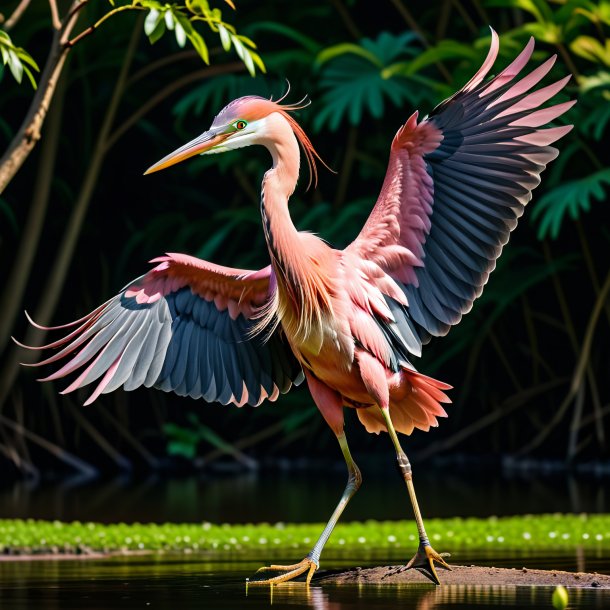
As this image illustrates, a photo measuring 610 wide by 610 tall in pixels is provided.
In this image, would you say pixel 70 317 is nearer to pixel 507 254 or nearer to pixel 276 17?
pixel 276 17

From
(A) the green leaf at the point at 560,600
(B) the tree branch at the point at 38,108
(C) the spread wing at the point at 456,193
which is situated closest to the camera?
(A) the green leaf at the point at 560,600

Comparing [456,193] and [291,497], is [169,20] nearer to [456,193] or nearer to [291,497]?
[456,193]

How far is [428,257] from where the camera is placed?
8.98m

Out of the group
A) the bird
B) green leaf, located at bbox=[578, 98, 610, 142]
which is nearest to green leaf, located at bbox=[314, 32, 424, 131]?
green leaf, located at bbox=[578, 98, 610, 142]

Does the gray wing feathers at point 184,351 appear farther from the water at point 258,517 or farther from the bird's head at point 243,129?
the water at point 258,517

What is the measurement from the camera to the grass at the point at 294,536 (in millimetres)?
11227

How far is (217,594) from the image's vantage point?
7.88m

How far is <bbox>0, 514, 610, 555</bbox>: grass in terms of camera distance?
442 inches

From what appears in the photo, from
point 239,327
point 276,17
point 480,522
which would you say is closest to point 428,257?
point 239,327

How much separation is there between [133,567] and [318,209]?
35.6 feet

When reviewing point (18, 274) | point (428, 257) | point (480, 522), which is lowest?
point (480, 522)

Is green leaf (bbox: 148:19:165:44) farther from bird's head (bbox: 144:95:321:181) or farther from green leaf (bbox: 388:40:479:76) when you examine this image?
green leaf (bbox: 388:40:479:76)

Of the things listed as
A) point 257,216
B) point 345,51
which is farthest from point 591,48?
point 257,216

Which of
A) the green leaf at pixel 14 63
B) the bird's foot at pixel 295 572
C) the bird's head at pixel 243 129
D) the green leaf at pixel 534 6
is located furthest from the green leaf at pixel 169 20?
the green leaf at pixel 534 6
